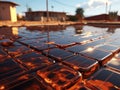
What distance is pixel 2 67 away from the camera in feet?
9.04

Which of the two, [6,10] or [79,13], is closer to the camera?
[6,10]

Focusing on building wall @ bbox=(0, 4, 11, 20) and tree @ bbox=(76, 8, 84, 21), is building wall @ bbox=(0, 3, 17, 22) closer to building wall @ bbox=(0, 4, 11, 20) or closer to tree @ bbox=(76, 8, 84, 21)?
building wall @ bbox=(0, 4, 11, 20)

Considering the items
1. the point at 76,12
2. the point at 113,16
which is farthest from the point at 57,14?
the point at 113,16

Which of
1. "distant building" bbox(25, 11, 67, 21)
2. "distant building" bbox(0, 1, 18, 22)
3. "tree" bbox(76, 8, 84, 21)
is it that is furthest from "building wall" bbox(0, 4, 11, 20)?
"tree" bbox(76, 8, 84, 21)

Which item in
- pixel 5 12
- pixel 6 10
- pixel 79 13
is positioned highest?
pixel 79 13

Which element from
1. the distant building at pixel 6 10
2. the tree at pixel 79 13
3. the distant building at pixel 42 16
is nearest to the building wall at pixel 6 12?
the distant building at pixel 6 10

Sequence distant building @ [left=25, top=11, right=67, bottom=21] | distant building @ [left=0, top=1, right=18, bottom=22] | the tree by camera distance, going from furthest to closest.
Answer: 1. distant building @ [left=25, top=11, right=67, bottom=21]
2. the tree
3. distant building @ [left=0, top=1, right=18, bottom=22]

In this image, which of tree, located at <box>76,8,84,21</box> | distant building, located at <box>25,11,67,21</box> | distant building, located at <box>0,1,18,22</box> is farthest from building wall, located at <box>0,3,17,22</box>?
tree, located at <box>76,8,84,21</box>

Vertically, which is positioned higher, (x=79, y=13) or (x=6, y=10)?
(x=79, y=13)

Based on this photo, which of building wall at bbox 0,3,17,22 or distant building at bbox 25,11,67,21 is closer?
building wall at bbox 0,3,17,22

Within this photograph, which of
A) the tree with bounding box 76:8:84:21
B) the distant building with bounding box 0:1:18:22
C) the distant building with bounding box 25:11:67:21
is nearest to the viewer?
the distant building with bounding box 0:1:18:22

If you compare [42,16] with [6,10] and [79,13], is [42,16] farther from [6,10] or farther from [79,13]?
[6,10]

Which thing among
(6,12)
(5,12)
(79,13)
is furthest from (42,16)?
(5,12)

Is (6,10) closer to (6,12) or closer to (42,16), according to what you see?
(6,12)
